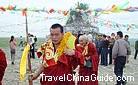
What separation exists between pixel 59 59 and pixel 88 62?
318cm

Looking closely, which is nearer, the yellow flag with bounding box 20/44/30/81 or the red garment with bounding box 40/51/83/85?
the red garment with bounding box 40/51/83/85

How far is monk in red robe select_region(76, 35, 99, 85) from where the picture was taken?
960 cm

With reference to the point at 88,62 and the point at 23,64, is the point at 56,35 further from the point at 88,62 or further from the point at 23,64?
the point at 88,62

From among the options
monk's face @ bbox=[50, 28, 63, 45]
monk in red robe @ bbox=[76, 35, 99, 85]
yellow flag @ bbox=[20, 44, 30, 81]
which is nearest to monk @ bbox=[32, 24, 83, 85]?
monk's face @ bbox=[50, 28, 63, 45]

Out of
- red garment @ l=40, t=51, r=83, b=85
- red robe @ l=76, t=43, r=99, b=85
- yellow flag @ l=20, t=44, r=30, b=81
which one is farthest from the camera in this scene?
red robe @ l=76, t=43, r=99, b=85

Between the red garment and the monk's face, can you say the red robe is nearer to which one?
the red garment

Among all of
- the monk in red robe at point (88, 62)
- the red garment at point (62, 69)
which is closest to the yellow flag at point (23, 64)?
the red garment at point (62, 69)

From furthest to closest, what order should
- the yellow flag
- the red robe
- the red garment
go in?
1. the red robe
2. the yellow flag
3. the red garment

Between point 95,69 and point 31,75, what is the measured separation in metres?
3.20

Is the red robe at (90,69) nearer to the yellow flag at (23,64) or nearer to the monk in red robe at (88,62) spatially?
the monk in red robe at (88,62)

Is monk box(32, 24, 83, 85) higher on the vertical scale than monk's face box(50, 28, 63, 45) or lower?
lower

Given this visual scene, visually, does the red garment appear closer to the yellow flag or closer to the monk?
the monk

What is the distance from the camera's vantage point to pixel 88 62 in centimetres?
962

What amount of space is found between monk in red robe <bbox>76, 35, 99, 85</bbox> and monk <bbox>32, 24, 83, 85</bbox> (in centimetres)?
292
